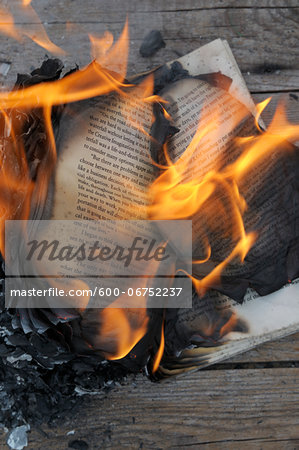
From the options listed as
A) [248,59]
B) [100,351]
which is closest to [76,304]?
[100,351]

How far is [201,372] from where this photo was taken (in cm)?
95

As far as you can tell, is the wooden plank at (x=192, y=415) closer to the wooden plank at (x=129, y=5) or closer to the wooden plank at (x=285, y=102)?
the wooden plank at (x=285, y=102)

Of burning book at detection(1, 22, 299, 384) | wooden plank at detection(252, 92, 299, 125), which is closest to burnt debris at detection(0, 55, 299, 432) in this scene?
burning book at detection(1, 22, 299, 384)

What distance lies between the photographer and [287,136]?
0.99m

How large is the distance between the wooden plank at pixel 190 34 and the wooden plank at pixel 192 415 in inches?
26.6

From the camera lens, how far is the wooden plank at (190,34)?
102cm

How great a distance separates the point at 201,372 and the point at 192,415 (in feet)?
0.30

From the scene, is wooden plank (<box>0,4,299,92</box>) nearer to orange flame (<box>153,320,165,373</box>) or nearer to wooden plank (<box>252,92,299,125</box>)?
wooden plank (<box>252,92,299,125</box>)

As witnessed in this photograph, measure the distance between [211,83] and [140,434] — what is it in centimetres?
76

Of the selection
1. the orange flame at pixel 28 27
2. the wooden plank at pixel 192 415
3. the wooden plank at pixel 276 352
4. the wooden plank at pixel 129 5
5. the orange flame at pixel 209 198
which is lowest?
the wooden plank at pixel 192 415

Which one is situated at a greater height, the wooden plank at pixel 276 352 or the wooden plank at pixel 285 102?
the wooden plank at pixel 285 102

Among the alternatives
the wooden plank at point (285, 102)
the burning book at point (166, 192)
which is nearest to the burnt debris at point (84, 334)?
the burning book at point (166, 192)

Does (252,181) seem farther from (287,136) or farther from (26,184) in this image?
(26,184)

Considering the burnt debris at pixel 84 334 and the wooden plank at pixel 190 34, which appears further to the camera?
the wooden plank at pixel 190 34
